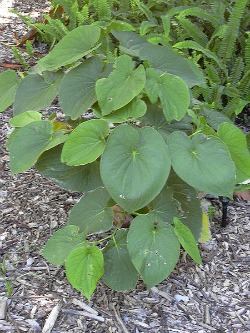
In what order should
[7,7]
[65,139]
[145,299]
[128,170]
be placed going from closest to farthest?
[128,170] → [65,139] → [145,299] → [7,7]

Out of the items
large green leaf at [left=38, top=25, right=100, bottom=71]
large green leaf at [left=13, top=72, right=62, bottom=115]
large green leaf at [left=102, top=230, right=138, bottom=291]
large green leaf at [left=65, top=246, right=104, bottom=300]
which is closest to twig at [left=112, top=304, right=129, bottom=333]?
large green leaf at [left=102, top=230, right=138, bottom=291]

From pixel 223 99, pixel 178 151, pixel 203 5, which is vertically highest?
pixel 178 151

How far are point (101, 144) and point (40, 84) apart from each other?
562mm

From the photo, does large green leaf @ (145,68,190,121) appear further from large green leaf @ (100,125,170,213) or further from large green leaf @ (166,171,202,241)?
large green leaf @ (166,171,202,241)

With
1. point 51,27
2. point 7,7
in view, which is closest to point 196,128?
point 51,27

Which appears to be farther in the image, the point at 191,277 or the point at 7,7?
the point at 7,7

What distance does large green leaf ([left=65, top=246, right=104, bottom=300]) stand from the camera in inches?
79.8

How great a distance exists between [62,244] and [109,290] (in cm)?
35

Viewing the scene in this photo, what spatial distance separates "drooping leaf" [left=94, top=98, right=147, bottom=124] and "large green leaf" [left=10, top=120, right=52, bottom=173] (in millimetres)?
275

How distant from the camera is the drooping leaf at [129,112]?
2174mm

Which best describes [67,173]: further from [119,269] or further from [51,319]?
[51,319]

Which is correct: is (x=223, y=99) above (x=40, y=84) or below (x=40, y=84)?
below

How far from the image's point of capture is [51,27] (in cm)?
Result: 399

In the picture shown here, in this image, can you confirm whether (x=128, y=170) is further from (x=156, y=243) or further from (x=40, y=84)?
(x=40, y=84)
